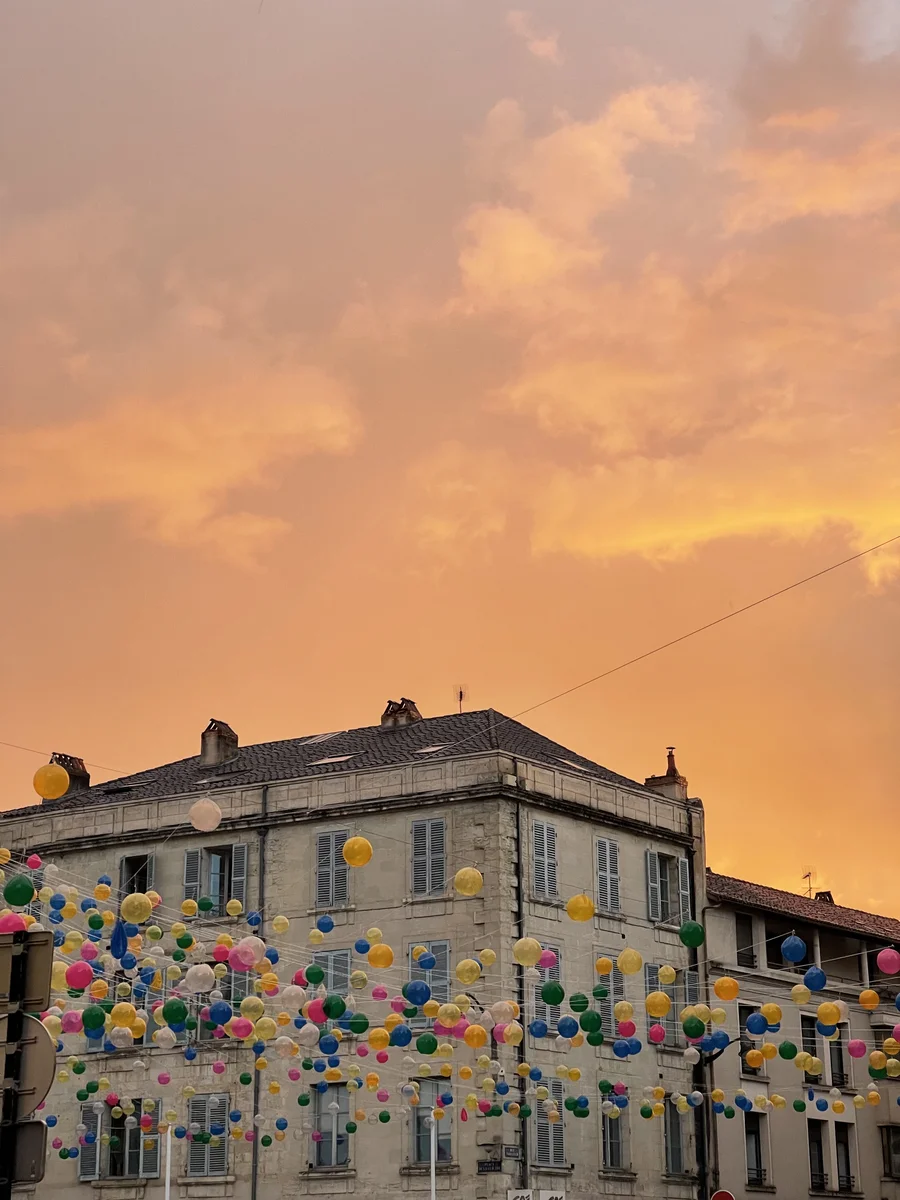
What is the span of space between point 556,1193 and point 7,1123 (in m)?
30.7

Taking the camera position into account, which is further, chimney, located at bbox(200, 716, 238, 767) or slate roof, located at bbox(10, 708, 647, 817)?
chimney, located at bbox(200, 716, 238, 767)

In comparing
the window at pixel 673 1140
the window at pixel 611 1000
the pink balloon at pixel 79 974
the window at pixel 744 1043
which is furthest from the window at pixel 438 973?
the pink balloon at pixel 79 974

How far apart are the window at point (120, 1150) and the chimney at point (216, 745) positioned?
9512 mm

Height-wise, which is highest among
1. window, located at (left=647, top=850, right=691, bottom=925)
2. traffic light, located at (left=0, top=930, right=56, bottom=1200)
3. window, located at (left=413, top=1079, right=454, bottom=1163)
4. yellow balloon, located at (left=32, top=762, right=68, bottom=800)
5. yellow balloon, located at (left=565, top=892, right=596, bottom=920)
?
window, located at (left=647, top=850, right=691, bottom=925)

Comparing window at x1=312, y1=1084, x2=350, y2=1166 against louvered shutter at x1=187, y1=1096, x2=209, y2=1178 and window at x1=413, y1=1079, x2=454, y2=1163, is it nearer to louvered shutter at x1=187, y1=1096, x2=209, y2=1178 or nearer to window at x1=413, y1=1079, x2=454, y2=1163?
window at x1=413, y1=1079, x2=454, y2=1163

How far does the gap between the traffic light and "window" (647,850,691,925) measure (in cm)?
3423

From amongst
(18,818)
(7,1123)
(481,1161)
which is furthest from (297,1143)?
(7,1123)

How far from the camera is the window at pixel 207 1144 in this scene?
37.8m

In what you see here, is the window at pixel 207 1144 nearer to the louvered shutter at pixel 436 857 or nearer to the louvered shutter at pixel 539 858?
the louvered shutter at pixel 436 857

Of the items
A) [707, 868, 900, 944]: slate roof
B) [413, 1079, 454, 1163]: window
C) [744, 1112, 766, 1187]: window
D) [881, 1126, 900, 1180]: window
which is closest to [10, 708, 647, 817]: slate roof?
[707, 868, 900, 944]: slate roof

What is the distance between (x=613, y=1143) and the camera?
37719 millimetres

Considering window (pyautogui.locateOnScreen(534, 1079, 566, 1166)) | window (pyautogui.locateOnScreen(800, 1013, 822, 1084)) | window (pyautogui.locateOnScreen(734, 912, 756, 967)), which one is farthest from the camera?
window (pyautogui.locateOnScreen(800, 1013, 822, 1084))

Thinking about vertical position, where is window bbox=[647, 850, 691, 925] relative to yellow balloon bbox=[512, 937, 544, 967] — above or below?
above

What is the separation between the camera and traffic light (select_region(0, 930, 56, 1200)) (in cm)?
689
